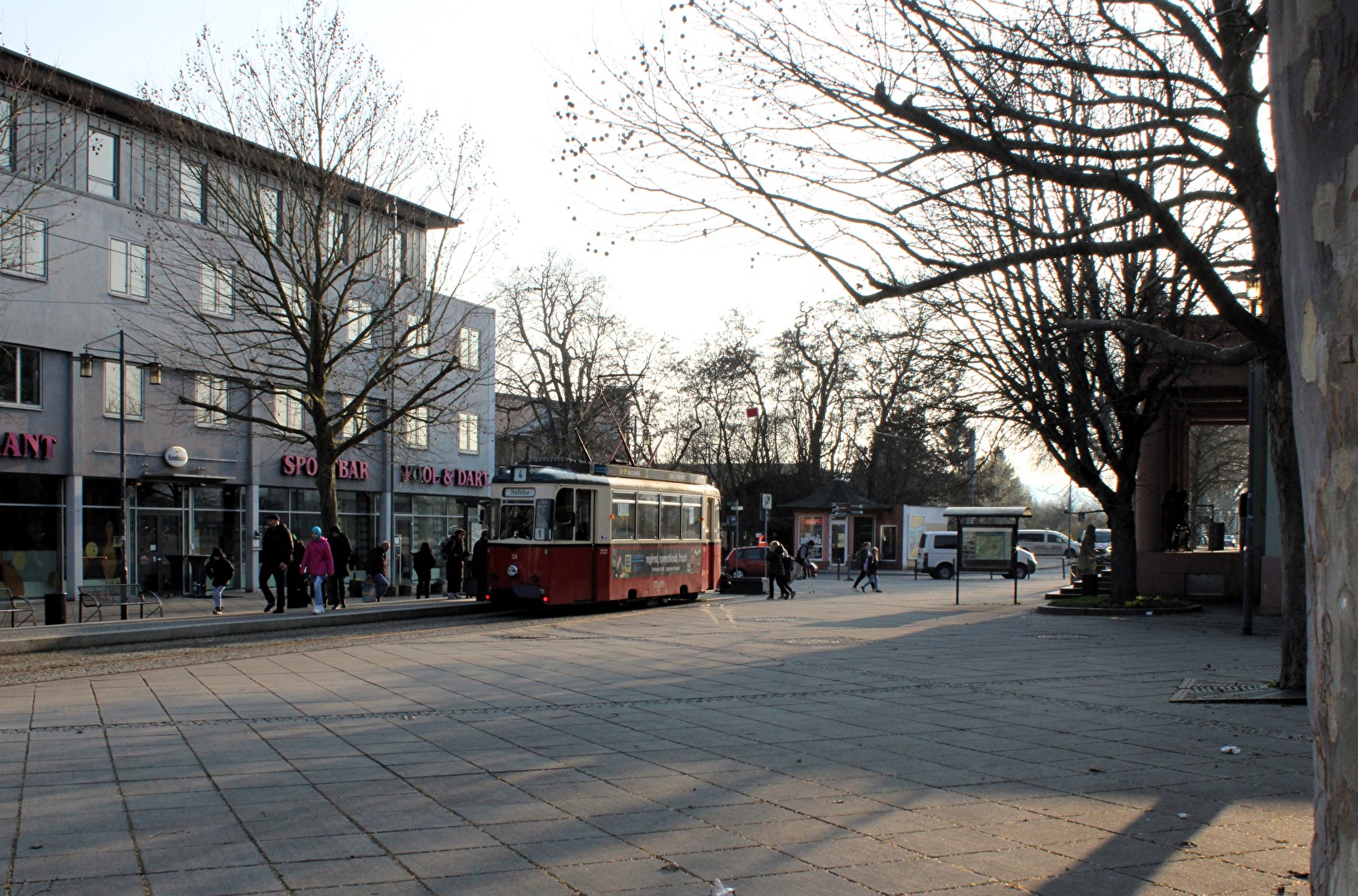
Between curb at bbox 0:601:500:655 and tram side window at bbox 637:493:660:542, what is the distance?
3546 millimetres

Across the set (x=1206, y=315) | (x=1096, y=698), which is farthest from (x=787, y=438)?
(x=1096, y=698)

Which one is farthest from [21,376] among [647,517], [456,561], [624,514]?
[647,517]

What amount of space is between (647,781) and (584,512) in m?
16.3

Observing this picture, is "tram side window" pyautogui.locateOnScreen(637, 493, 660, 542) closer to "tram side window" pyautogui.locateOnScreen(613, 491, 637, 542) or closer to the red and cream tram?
the red and cream tram

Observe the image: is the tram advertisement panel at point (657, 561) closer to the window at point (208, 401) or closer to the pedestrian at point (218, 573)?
the pedestrian at point (218, 573)

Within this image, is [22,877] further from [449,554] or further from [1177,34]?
[449,554]

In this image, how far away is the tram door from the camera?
3041cm

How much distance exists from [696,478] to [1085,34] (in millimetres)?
19198

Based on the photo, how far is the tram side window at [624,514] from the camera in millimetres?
24109

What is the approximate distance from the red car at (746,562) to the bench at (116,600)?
20.7 metres

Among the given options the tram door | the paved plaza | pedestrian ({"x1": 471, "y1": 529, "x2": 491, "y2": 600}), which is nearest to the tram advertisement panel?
pedestrian ({"x1": 471, "y1": 529, "x2": 491, "y2": 600})

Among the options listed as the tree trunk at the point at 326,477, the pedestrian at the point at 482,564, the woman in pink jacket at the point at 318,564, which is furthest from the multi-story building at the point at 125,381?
the pedestrian at the point at 482,564

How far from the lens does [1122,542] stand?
24.3 m

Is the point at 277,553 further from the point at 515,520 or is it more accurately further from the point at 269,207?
the point at 269,207
